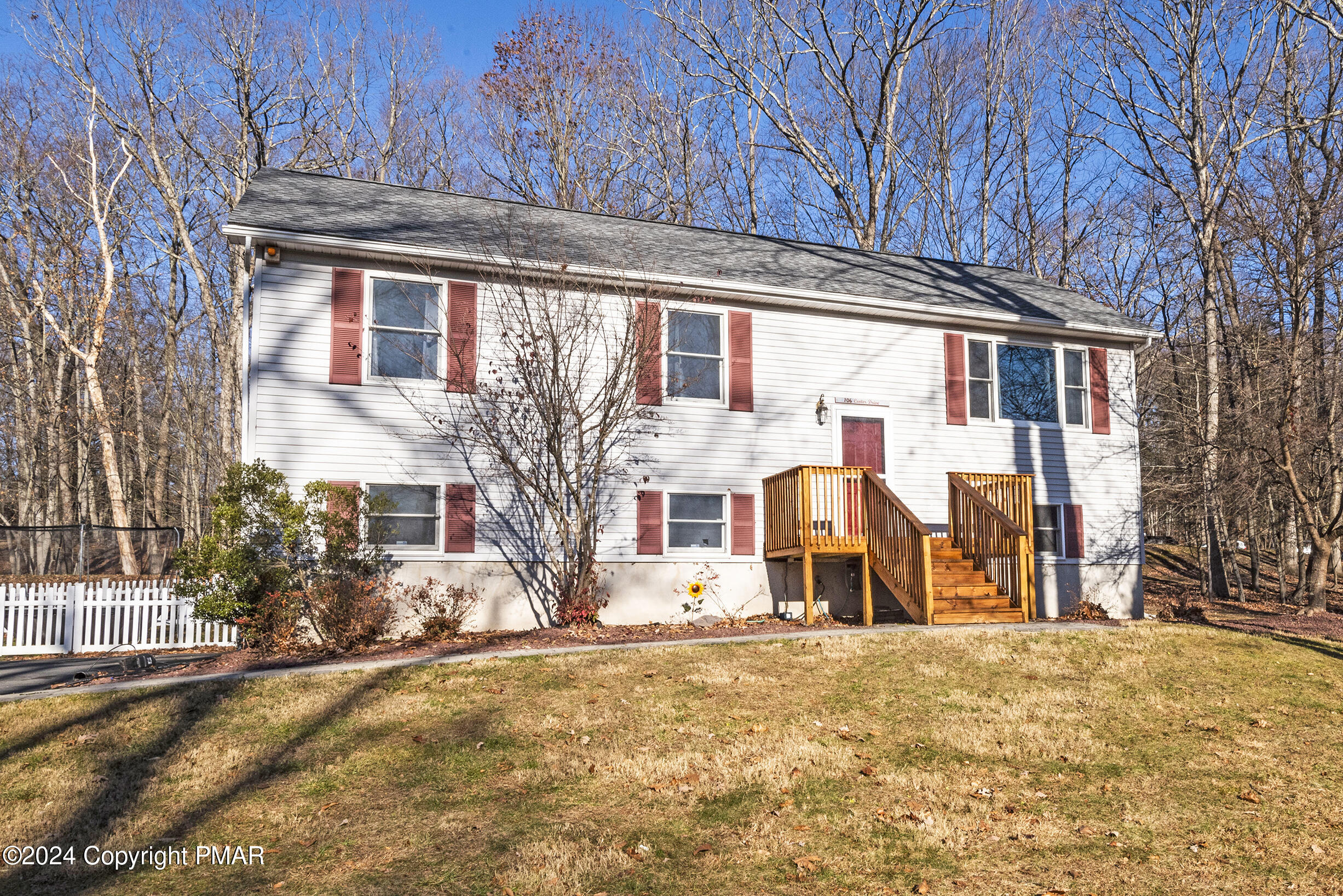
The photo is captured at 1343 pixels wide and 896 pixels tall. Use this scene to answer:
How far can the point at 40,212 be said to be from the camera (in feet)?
80.2

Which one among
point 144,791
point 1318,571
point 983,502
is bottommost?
point 144,791

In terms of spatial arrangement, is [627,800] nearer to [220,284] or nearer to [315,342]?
[315,342]

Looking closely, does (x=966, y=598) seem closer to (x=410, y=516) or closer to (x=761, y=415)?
(x=761, y=415)

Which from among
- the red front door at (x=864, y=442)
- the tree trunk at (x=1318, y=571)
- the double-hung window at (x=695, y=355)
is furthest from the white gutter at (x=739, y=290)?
the tree trunk at (x=1318, y=571)

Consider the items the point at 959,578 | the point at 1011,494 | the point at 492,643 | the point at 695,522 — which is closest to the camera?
the point at 492,643

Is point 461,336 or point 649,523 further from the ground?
point 461,336

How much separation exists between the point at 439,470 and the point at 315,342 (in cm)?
231

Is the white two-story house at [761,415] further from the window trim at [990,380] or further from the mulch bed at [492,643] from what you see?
the mulch bed at [492,643]

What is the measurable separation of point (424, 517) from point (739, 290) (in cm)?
572

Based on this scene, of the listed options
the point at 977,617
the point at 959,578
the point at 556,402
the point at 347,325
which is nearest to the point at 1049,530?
the point at 959,578

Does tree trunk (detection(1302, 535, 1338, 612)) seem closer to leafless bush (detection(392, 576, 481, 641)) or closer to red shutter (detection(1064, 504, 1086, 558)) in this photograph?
red shutter (detection(1064, 504, 1086, 558))

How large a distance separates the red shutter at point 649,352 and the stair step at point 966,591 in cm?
395

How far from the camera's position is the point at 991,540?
13.5 m

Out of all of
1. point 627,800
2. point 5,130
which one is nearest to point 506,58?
point 5,130
